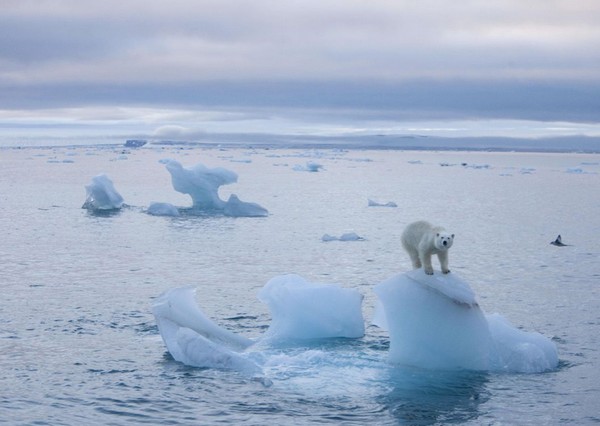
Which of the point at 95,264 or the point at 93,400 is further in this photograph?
the point at 95,264

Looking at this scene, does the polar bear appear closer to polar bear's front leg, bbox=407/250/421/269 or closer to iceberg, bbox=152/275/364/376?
polar bear's front leg, bbox=407/250/421/269

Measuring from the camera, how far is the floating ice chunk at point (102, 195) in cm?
2695

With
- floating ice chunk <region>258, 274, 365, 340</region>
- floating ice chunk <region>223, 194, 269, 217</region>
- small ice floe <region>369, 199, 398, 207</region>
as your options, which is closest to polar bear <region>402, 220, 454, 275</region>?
floating ice chunk <region>258, 274, 365, 340</region>

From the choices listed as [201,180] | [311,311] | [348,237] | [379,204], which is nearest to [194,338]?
[311,311]

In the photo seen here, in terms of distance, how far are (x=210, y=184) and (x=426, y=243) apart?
18.7m

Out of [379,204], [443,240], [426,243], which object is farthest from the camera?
[379,204]

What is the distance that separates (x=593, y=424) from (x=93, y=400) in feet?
15.7

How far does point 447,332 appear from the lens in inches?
375

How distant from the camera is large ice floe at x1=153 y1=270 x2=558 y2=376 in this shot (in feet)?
31.0

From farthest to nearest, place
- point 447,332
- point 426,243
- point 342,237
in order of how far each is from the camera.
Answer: point 342,237 < point 447,332 < point 426,243

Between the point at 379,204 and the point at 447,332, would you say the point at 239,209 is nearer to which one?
the point at 379,204

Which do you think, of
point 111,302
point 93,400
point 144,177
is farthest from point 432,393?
point 144,177

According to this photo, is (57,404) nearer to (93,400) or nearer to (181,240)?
(93,400)

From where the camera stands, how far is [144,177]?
52625 millimetres
